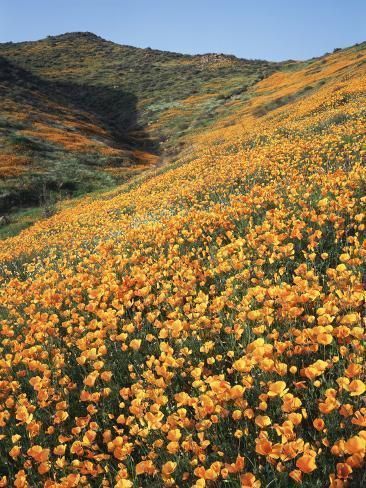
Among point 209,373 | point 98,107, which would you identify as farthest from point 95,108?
point 209,373

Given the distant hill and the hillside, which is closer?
the hillside

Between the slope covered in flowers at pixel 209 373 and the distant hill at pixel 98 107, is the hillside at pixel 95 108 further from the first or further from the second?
the slope covered in flowers at pixel 209 373

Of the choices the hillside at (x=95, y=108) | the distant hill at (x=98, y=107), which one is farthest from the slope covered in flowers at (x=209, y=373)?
the distant hill at (x=98, y=107)

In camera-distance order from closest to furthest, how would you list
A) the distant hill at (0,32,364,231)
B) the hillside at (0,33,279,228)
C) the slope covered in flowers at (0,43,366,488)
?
1. the slope covered in flowers at (0,43,366,488)
2. the hillside at (0,33,279,228)
3. the distant hill at (0,32,364,231)

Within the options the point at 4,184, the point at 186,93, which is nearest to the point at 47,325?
the point at 4,184

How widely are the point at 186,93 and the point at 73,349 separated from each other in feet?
263

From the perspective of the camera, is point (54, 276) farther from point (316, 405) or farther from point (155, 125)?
point (155, 125)

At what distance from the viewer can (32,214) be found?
25688mm

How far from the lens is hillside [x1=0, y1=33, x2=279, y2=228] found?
3350 cm

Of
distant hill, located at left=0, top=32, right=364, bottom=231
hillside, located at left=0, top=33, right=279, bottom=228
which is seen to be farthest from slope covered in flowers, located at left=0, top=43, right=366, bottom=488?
distant hill, located at left=0, top=32, right=364, bottom=231

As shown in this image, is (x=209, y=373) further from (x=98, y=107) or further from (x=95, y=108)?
(x=98, y=107)

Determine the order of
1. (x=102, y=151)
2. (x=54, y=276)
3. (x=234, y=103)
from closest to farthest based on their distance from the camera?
(x=54, y=276) → (x=102, y=151) → (x=234, y=103)

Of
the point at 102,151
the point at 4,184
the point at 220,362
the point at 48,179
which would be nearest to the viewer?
the point at 220,362

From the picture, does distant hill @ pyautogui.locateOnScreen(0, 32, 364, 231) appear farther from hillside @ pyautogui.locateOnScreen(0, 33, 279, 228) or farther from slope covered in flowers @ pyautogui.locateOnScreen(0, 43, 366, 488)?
slope covered in flowers @ pyautogui.locateOnScreen(0, 43, 366, 488)
